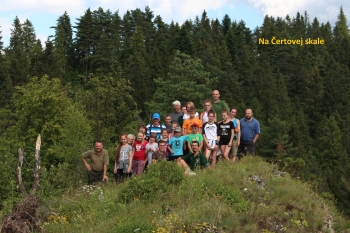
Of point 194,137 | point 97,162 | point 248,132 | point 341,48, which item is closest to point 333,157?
point 341,48

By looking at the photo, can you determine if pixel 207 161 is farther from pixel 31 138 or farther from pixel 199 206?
pixel 31 138

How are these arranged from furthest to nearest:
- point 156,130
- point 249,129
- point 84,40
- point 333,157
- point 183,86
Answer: point 84,40, point 333,157, point 183,86, point 249,129, point 156,130

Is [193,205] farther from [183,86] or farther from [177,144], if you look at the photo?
[183,86]

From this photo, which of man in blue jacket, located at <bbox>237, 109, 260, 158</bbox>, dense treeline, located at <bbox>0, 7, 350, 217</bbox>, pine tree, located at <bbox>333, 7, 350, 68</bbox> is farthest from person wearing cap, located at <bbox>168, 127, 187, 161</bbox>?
pine tree, located at <bbox>333, 7, 350, 68</bbox>

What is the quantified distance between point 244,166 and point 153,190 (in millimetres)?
2399

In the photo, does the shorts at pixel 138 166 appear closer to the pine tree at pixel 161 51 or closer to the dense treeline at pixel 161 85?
the dense treeline at pixel 161 85

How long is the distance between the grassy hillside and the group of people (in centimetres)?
94

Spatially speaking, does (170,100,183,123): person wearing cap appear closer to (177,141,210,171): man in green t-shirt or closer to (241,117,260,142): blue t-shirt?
(177,141,210,171): man in green t-shirt

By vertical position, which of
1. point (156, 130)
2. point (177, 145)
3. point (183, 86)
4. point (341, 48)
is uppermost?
point (341, 48)

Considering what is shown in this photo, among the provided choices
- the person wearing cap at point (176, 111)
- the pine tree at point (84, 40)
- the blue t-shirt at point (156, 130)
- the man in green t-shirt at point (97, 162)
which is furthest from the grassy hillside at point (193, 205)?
the pine tree at point (84, 40)

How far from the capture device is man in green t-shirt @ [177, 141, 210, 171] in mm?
9625

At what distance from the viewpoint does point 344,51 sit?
9581 cm

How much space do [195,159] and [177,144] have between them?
1.64 ft

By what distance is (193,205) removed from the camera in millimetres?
7035
